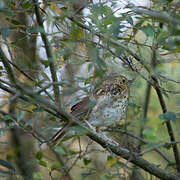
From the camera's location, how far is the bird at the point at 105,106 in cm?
237

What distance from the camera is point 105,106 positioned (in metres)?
2.55

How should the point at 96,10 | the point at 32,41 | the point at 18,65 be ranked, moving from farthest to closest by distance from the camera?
the point at 32,41
the point at 18,65
the point at 96,10

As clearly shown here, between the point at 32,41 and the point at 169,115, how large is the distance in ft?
5.54

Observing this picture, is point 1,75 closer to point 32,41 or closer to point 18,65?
point 18,65

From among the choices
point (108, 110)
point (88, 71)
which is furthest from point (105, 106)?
point (88, 71)

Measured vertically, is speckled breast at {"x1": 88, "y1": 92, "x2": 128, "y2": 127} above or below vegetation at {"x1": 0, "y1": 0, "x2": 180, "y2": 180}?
below

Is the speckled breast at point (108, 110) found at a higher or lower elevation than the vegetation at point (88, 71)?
lower

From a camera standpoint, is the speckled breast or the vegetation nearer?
the vegetation

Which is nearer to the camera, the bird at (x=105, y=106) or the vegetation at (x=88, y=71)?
the vegetation at (x=88, y=71)

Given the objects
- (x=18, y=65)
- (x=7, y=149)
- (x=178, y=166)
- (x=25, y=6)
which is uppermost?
(x=25, y=6)

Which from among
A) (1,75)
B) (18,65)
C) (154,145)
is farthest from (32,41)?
(154,145)

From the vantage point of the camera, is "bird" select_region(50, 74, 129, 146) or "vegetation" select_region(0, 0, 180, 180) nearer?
"vegetation" select_region(0, 0, 180, 180)

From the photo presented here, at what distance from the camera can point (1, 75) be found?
2096 mm

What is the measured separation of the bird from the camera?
2.37 meters
